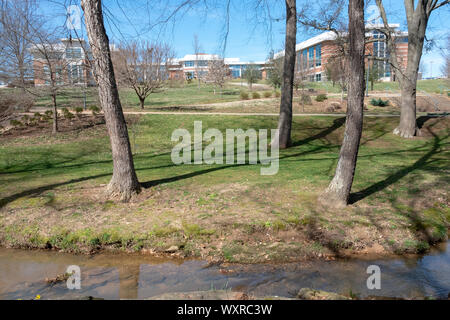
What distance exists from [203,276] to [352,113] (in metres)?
4.03

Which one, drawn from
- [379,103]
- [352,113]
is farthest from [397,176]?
[379,103]

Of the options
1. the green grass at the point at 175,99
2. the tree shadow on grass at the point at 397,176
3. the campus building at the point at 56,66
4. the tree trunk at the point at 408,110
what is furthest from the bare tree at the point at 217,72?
Result: the tree shadow on grass at the point at 397,176

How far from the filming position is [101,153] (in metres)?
13.7

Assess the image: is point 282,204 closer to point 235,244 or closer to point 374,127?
point 235,244

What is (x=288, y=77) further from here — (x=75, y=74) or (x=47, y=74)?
(x=47, y=74)

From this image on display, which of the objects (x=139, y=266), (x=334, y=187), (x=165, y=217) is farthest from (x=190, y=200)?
(x=334, y=187)

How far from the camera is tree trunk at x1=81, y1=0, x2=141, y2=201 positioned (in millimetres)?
7055

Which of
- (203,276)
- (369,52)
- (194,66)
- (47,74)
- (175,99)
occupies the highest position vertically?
(194,66)

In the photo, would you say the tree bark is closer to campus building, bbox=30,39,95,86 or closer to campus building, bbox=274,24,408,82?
campus building, bbox=274,24,408,82

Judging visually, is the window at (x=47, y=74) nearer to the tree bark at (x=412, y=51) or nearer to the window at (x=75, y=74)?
the window at (x=75, y=74)

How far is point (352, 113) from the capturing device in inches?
267

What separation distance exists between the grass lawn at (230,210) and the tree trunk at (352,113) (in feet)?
1.17

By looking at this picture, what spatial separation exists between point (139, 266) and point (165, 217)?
132 cm
